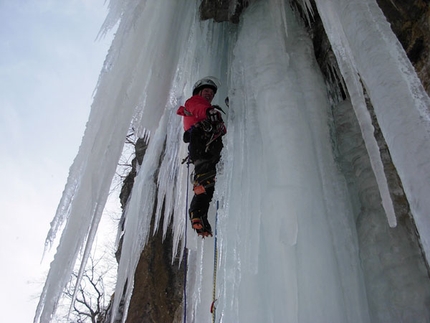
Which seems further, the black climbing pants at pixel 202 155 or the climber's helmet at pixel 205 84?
the climber's helmet at pixel 205 84

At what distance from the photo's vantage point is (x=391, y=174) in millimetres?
1901

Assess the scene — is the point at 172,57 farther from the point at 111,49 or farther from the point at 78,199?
the point at 78,199

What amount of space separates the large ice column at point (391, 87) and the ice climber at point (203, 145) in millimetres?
1043

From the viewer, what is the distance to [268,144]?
2096 mm

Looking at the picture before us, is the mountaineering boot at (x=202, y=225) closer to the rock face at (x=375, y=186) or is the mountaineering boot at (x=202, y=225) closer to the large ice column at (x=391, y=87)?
the rock face at (x=375, y=186)

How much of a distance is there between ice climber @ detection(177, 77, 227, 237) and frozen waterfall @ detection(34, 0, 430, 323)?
0.62ft

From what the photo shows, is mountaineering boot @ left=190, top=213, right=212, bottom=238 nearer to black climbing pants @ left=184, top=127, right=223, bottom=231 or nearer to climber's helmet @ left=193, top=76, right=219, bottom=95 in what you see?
black climbing pants @ left=184, top=127, right=223, bottom=231

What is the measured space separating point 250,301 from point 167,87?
6.15 ft

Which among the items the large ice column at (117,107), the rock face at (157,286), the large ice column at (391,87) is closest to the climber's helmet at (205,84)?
the large ice column at (117,107)

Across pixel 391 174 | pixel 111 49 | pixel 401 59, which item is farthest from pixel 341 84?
pixel 111 49

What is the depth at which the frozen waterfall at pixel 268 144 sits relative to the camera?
142 cm

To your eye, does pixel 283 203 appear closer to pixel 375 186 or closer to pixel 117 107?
pixel 375 186

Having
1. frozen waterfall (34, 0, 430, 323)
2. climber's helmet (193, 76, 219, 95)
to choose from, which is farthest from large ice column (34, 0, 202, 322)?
climber's helmet (193, 76, 219, 95)

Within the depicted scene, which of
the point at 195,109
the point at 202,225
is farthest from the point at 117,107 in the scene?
the point at 202,225
